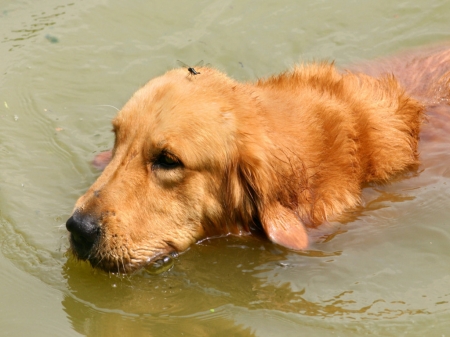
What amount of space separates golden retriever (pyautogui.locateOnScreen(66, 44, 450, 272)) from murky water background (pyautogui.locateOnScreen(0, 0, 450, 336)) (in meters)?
0.27

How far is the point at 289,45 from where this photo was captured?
28.4 feet

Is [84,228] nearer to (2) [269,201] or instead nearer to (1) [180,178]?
(1) [180,178]

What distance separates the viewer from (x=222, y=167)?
5.35 metres

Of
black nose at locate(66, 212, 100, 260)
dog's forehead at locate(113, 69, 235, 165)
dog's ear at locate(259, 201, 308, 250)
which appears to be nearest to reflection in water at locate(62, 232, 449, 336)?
dog's ear at locate(259, 201, 308, 250)

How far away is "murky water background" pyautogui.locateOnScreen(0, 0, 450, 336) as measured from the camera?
491cm

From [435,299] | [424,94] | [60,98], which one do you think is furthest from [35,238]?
[424,94]

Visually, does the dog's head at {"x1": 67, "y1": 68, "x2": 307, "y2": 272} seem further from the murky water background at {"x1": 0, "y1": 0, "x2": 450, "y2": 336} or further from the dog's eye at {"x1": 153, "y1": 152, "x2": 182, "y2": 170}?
the murky water background at {"x1": 0, "y1": 0, "x2": 450, "y2": 336}

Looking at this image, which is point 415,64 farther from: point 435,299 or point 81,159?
point 81,159

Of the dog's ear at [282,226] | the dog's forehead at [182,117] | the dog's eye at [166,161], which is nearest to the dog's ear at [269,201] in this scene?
the dog's ear at [282,226]

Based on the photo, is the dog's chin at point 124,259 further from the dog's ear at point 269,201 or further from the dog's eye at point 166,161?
the dog's ear at point 269,201

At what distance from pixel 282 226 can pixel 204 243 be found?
27.1 inches

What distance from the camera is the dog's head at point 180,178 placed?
16.7 ft

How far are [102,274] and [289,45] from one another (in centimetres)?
454

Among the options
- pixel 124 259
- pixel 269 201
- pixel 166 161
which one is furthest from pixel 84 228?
pixel 269 201
